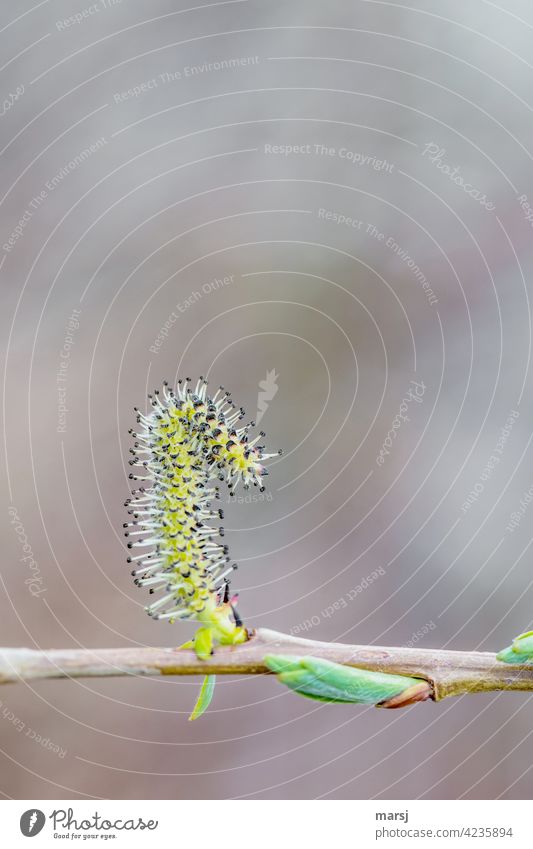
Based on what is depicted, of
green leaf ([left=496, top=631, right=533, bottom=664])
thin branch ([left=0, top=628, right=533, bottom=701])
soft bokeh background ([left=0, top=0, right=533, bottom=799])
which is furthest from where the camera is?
soft bokeh background ([left=0, top=0, right=533, bottom=799])

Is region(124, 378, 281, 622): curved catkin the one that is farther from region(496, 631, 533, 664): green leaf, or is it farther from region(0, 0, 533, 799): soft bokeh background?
region(0, 0, 533, 799): soft bokeh background

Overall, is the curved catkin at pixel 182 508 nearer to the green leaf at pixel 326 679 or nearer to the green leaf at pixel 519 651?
the green leaf at pixel 326 679

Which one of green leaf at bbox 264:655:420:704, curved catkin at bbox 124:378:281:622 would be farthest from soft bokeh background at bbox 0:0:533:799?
green leaf at bbox 264:655:420:704

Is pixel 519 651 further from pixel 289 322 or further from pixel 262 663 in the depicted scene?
pixel 289 322

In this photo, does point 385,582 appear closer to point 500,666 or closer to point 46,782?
point 46,782

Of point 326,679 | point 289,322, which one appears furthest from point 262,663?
point 289,322

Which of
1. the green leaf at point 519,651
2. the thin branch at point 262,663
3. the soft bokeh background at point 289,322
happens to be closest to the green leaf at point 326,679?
the thin branch at point 262,663

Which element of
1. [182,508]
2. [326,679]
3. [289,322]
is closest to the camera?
[326,679]
